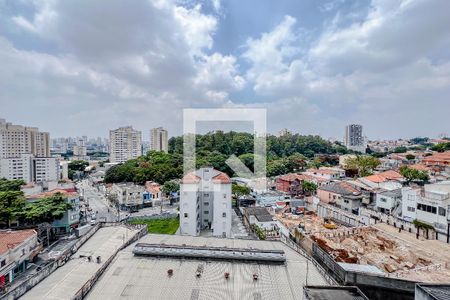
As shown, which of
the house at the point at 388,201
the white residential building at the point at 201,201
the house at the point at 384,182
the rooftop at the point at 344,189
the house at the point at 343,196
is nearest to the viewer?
the white residential building at the point at 201,201

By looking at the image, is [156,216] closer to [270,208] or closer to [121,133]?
[270,208]

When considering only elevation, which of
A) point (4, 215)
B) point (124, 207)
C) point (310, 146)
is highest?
point (310, 146)

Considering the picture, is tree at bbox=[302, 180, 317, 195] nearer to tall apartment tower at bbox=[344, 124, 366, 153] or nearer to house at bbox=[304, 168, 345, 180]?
house at bbox=[304, 168, 345, 180]

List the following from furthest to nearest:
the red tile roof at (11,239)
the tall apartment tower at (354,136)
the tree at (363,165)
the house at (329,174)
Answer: the tall apartment tower at (354,136)
the tree at (363,165)
the house at (329,174)
the red tile roof at (11,239)

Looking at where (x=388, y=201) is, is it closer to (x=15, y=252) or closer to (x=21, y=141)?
(x=15, y=252)

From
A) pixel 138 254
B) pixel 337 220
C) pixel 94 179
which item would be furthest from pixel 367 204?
pixel 94 179

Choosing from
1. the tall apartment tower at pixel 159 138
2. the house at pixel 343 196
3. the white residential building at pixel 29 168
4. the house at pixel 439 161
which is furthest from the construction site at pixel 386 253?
the tall apartment tower at pixel 159 138

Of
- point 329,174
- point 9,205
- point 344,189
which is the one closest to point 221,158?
point 329,174

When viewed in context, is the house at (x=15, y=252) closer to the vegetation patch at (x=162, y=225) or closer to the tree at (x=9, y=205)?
the tree at (x=9, y=205)
